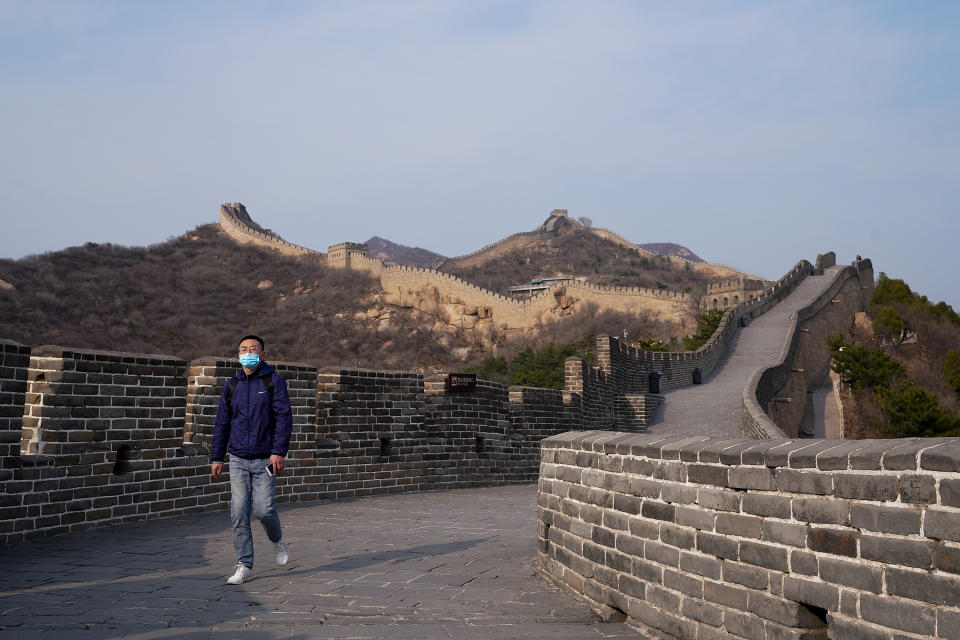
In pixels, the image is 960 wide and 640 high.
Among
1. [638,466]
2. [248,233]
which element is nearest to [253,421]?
[638,466]

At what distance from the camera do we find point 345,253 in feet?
253

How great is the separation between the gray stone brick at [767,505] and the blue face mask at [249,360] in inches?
143

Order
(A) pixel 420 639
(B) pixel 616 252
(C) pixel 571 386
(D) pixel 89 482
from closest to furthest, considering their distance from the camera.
A: (A) pixel 420 639
(D) pixel 89 482
(C) pixel 571 386
(B) pixel 616 252

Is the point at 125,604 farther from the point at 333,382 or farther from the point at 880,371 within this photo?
the point at 880,371

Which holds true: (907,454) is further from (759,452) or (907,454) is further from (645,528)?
(645,528)

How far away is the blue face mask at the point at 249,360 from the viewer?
20.5 feet

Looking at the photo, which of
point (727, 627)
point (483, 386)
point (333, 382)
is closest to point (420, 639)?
point (727, 627)

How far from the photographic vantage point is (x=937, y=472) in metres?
3.14

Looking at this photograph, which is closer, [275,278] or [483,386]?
[483,386]

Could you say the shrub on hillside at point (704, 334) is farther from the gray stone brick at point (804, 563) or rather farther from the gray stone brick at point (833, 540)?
the gray stone brick at point (833, 540)

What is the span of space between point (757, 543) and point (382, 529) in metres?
4.99

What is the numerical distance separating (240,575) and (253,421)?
107cm

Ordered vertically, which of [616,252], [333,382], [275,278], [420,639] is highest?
[616,252]

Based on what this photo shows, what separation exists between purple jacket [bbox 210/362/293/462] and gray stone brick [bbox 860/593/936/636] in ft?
12.9
